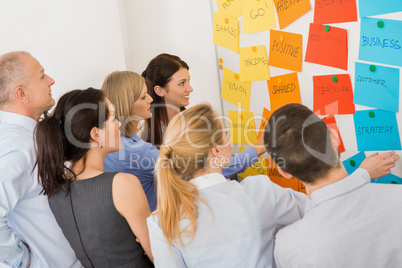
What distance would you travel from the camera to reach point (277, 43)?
1.69 meters

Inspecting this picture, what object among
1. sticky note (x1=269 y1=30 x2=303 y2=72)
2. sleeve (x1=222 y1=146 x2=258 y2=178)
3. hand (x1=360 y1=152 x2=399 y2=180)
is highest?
sticky note (x1=269 y1=30 x2=303 y2=72)

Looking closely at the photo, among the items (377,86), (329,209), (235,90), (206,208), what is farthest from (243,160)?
(329,209)

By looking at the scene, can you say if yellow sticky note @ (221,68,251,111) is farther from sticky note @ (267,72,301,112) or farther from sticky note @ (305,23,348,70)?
sticky note @ (305,23,348,70)

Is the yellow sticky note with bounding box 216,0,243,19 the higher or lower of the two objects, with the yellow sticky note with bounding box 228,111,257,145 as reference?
higher

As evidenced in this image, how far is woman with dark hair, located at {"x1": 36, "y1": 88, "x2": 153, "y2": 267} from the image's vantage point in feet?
3.95

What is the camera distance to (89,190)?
3.98 feet

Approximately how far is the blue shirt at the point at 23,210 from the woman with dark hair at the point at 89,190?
8 centimetres

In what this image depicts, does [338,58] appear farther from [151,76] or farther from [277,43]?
[151,76]

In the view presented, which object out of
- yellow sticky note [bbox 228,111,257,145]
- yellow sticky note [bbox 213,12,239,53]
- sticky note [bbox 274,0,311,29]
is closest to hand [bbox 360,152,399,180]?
sticky note [bbox 274,0,311,29]

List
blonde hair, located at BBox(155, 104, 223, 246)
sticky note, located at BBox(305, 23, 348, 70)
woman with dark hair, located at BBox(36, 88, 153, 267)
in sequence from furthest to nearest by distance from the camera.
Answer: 1. sticky note, located at BBox(305, 23, 348, 70)
2. woman with dark hair, located at BBox(36, 88, 153, 267)
3. blonde hair, located at BBox(155, 104, 223, 246)

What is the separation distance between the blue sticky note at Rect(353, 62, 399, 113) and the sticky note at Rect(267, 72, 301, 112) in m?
0.27

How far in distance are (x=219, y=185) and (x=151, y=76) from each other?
1.08 m

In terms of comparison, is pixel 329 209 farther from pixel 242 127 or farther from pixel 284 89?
pixel 242 127

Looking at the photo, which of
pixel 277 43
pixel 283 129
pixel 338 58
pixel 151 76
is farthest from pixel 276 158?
pixel 151 76
